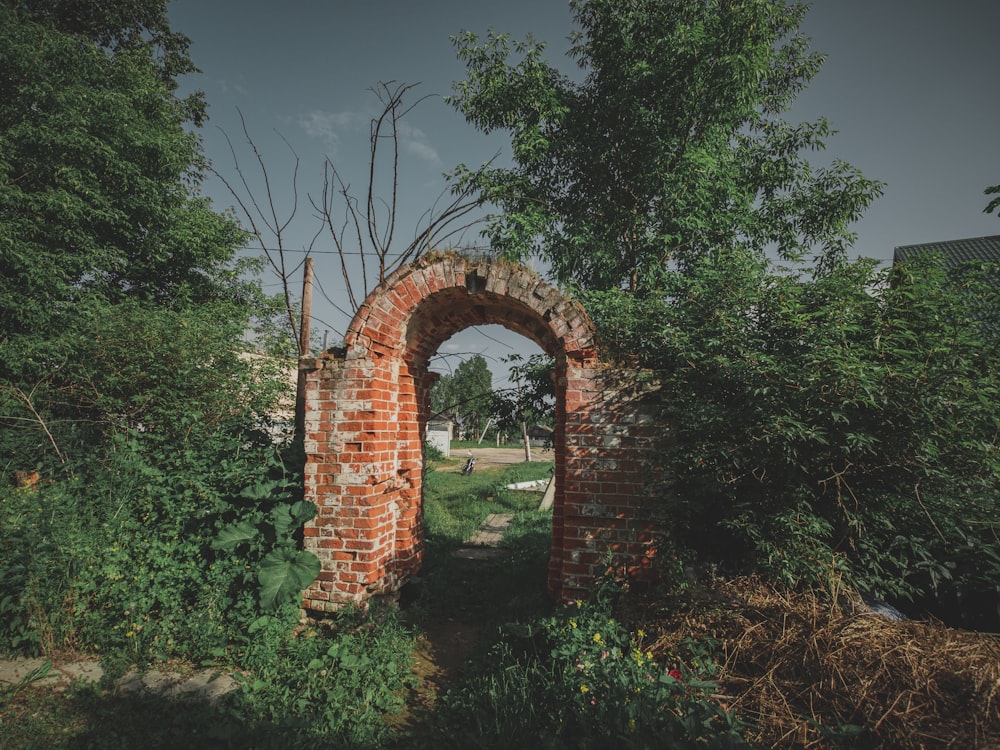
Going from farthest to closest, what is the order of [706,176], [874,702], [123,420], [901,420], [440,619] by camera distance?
[706,176], [123,420], [440,619], [901,420], [874,702]

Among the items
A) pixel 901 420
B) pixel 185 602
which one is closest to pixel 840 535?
pixel 901 420

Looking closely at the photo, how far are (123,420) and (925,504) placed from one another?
7650mm

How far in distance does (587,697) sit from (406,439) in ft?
9.25

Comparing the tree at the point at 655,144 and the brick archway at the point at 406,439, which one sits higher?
the tree at the point at 655,144

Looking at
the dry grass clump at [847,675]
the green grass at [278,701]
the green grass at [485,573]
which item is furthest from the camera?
the green grass at [485,573]

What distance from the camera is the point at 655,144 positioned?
22.1ft

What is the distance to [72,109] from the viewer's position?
8.06 metres

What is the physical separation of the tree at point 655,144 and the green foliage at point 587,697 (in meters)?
4.99

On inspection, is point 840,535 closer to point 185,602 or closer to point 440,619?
point 440,619

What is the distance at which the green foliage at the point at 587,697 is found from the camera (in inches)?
80.5

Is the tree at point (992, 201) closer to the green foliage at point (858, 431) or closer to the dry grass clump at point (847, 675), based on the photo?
the green foliage at point (858, 431)

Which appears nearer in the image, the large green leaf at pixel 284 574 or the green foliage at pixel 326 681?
the green foliage at pixel 326 681

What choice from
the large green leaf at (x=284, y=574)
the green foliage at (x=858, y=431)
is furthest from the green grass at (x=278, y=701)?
the green foliage at (x=858, y=431)

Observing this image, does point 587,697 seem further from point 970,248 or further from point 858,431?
point 970,248
